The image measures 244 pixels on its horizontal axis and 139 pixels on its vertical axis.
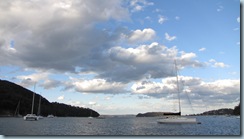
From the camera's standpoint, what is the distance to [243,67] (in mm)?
11625

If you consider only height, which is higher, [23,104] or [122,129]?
[23,104]

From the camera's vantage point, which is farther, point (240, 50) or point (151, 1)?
point (151, 1)

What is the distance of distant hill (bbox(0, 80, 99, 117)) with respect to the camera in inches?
2339

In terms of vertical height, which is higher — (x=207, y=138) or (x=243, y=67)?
(x=243, y=67)

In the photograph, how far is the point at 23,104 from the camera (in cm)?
7444

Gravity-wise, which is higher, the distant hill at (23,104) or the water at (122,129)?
the distant hill at (23,104)

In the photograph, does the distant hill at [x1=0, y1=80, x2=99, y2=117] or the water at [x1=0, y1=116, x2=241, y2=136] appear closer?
the water at [x1=0, y1=116, x2=241, y2=136]

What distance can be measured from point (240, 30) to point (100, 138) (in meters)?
6.64

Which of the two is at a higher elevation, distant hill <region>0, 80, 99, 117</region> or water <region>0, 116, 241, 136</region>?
distant hill <region>0, 80, 99, 117</region>

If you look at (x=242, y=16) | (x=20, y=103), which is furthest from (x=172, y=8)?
(x=20, y=103)

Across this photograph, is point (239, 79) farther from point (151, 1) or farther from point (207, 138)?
point (151, 1)

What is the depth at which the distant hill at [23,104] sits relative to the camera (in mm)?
59403

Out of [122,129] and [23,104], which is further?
[23,104]

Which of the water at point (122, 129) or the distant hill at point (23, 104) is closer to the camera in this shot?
the water at point (122, 129)
